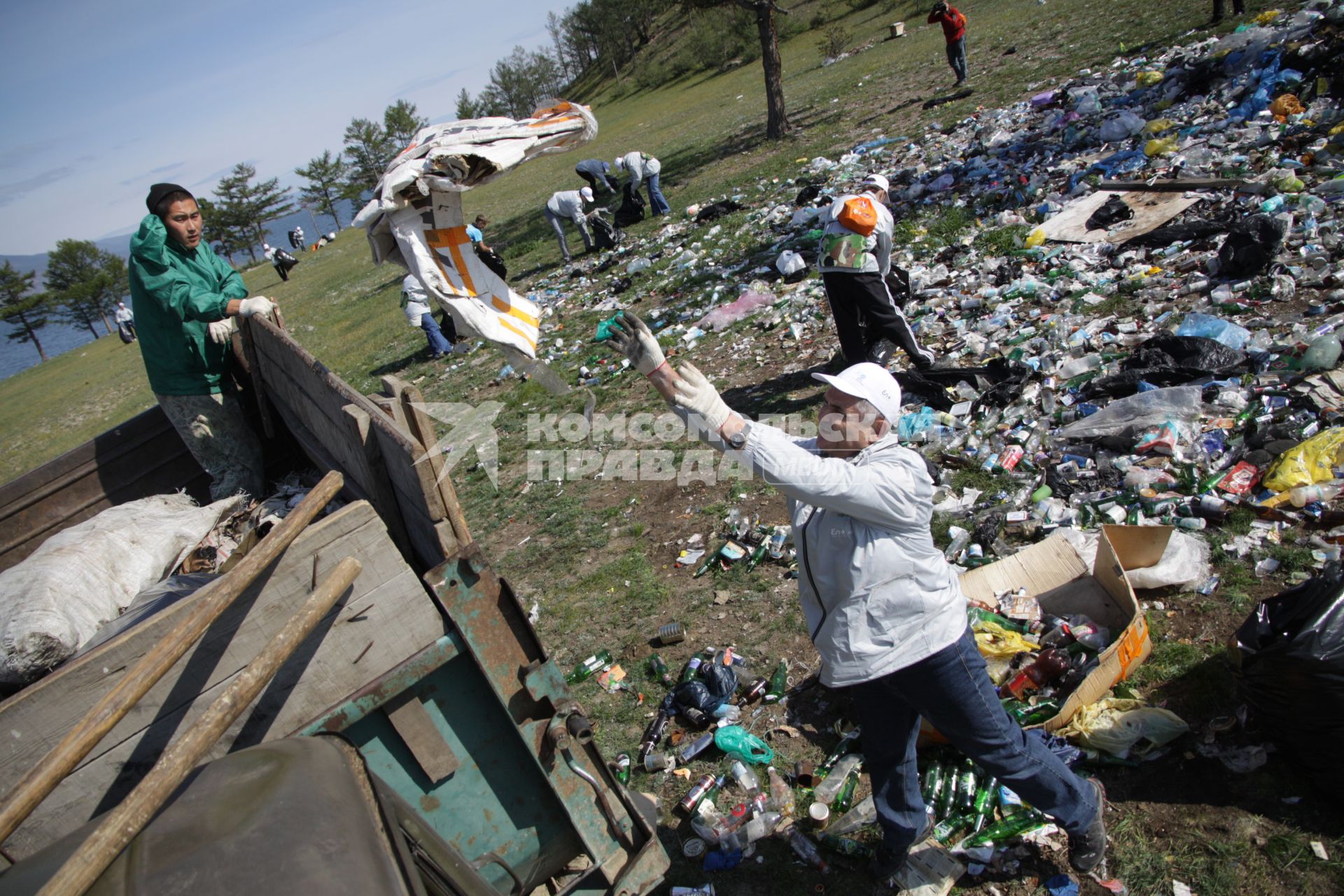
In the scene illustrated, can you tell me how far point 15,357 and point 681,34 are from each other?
53606mm

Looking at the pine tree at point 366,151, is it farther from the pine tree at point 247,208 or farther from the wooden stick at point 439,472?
the wooden stick at point 439,472

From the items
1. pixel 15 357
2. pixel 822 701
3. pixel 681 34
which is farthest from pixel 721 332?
pixel 15 357

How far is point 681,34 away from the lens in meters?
51.0

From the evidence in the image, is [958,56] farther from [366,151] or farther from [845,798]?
[366,151]

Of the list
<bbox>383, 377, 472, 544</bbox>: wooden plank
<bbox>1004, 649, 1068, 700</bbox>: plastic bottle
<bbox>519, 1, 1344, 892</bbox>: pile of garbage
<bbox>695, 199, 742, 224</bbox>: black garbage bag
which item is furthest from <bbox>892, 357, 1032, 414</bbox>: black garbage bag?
<bbox>695, 199, 742, 224</bbox>: black garbage bag

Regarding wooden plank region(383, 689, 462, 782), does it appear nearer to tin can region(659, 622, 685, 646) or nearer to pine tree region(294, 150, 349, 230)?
tin can region(659, 622, 685, 646)

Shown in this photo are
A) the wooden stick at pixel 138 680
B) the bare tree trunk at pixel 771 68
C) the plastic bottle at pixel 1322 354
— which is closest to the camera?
the wooden stick at pixel 138 680

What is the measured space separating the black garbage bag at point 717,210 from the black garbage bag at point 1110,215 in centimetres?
601

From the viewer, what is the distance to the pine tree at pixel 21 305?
4566 centimetres

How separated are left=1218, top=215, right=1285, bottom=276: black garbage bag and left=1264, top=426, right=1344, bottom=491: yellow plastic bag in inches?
88.5

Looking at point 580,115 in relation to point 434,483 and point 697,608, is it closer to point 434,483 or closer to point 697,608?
point 434,483

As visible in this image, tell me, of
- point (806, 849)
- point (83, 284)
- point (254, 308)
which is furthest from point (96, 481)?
point (83, 284)

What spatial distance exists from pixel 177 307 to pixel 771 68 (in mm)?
14258

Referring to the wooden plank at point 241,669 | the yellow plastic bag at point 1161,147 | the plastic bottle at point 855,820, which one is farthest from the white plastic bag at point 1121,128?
the wooden plank at point 241,669
